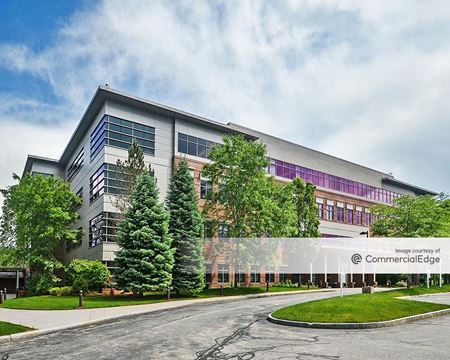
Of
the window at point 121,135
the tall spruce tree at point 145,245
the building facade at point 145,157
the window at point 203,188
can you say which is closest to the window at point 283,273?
the building facade at point 145,157

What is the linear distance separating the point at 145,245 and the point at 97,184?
1534 centimetres

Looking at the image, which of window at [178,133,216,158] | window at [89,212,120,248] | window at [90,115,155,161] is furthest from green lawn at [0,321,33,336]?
window at [178,133,216,158]

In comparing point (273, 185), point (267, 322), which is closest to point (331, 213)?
point (273, 185)

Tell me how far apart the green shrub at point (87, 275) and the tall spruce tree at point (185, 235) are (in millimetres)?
6257

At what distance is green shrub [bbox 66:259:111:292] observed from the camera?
1435 inches

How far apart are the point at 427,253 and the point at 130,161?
30.7m

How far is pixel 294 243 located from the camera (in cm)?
4756

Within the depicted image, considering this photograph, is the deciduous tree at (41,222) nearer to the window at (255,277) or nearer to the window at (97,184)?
the window at (97,184)

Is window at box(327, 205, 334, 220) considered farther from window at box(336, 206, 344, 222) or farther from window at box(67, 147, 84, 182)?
window at box(67, 147, 84, 182)

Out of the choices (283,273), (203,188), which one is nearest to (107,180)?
(203,188)

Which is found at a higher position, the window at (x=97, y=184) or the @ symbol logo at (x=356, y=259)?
the window at (x=97, y=184)

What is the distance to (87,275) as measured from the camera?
36.7m

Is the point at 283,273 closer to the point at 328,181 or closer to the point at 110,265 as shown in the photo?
the point at 328,181

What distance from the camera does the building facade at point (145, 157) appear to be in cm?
4419
